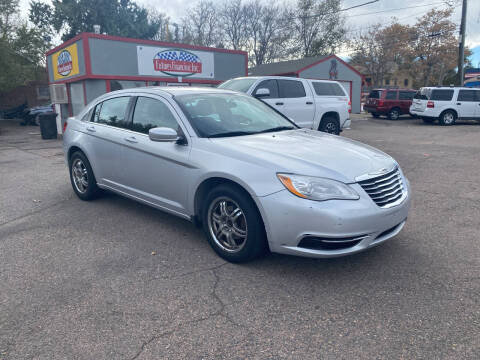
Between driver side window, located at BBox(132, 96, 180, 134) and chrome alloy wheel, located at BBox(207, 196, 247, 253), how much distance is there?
100 centimetres

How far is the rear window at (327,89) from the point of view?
441 inches

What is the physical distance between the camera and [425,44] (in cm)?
4366

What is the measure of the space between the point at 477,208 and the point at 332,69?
2382 cm

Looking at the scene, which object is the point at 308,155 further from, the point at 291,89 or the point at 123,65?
the point at 123,65

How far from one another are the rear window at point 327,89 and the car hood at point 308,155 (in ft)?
24.0

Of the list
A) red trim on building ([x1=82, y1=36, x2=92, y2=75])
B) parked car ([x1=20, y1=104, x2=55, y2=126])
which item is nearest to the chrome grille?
red trim on building ([x1=82, y1=36, x2=92, y2=75])

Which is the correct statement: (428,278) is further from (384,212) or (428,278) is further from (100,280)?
(100,280)

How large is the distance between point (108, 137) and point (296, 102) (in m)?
6.54

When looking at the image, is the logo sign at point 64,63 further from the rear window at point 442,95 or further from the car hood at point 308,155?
the rear window at point 442,95

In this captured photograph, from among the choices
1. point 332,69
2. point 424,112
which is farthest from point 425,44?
point 424,112

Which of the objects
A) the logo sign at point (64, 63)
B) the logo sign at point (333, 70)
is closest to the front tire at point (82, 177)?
the logo sign at point (64, 63)

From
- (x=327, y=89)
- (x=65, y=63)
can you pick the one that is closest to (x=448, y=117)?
(x=327, y=89)

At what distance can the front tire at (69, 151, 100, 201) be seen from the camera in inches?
217

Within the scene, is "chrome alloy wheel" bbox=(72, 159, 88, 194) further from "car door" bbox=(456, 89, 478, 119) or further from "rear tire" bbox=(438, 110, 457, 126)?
"car door" bbox=(456, 89, 478, 119)
